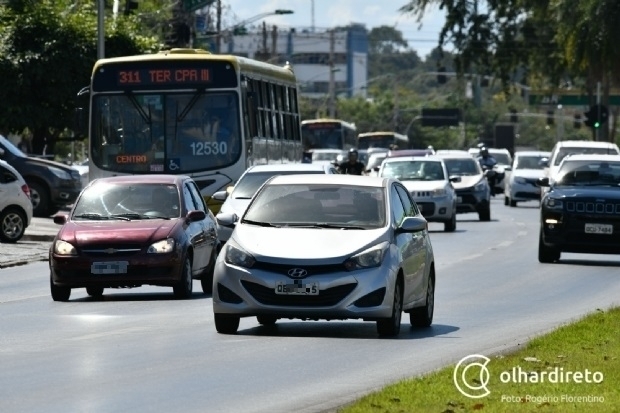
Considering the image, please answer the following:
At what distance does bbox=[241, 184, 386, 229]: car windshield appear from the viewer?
1770 cm

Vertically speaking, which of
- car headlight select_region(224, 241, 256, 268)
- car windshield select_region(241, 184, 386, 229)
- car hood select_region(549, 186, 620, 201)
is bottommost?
car hood select_region(549, 186, 620, 201)

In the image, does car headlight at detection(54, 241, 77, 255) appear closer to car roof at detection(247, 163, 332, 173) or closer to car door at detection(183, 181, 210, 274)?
car door at detection(183, 181, 210, 274)

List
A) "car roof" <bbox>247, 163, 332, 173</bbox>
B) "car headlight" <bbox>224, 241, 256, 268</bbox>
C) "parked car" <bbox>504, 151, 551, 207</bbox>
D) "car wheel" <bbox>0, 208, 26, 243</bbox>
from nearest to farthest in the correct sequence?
"car headlight" <bbox>224, 241, 256, 268</bbox> < "car roof" <bbox>247, 163, 332, 173</bbox> < "car wheel" <bbox>0, 208, 26, 243</bbox> < "parked car" <bbox>504, 151, 551, 207</bbox>

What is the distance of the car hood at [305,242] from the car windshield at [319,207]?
0.70 ft

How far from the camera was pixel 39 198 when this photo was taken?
4556cm

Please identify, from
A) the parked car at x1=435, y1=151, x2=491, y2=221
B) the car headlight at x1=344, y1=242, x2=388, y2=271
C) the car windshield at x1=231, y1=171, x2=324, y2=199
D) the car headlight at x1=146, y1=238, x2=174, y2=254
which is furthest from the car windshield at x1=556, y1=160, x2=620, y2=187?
the parked car at x1=435, y1=151, x2=491, y2=221

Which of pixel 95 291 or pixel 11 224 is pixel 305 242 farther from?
pixel 11 224

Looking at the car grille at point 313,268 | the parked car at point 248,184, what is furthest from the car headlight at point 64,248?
the parked car at point 248,184

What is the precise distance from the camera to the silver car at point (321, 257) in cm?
1680

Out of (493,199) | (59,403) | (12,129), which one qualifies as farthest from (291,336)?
(493,199)

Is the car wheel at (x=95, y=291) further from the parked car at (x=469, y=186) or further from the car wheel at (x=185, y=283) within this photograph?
the parked car at (x=469, y=186)

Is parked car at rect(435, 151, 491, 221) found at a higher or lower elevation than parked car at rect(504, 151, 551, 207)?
higher

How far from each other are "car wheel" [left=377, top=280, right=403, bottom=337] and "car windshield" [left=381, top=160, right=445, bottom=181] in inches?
996

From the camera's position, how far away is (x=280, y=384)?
43.8ft
